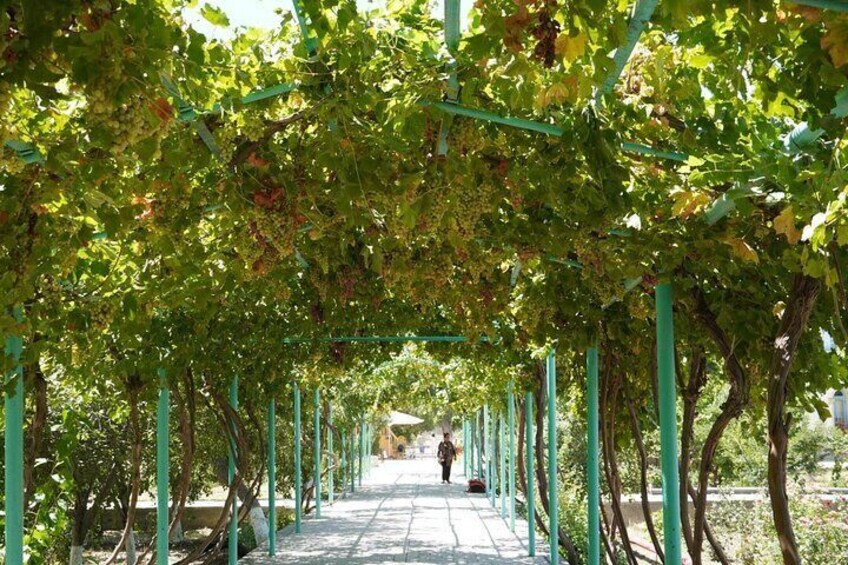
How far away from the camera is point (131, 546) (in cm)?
998

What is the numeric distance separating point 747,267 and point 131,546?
7770 millimetres

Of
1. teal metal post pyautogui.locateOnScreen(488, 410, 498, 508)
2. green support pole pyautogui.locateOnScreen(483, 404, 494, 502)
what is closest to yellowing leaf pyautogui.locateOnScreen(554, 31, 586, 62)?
teal metal post pyautogui.locateOnScreen(488, 410, 498, 508)

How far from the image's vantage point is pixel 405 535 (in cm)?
1166

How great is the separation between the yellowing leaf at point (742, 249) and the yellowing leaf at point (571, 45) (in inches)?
59.0

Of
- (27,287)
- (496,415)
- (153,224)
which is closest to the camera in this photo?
(27,287)

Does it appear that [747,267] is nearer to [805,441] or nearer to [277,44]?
[277,44]

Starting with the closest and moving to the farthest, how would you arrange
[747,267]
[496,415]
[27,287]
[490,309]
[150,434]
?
1. [27,287]
2. [747,267]
3. [490,309]
4. [150,434]
5. [496,415]

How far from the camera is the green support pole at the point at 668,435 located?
13.2ft

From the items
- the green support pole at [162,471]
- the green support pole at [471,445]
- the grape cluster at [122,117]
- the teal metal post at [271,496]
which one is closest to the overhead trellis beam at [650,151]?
the grape cluster at [122,117]

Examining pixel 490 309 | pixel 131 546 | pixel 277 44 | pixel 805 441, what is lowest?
pixel 131 546

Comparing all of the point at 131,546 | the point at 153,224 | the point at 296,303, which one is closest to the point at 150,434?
the point at 131,546

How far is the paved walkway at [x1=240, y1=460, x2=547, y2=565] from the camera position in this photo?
974cm

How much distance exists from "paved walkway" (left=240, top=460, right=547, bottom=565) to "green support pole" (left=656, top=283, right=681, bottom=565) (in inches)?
205

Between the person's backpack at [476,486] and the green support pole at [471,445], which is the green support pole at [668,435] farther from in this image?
the green support pole at [471,445]
